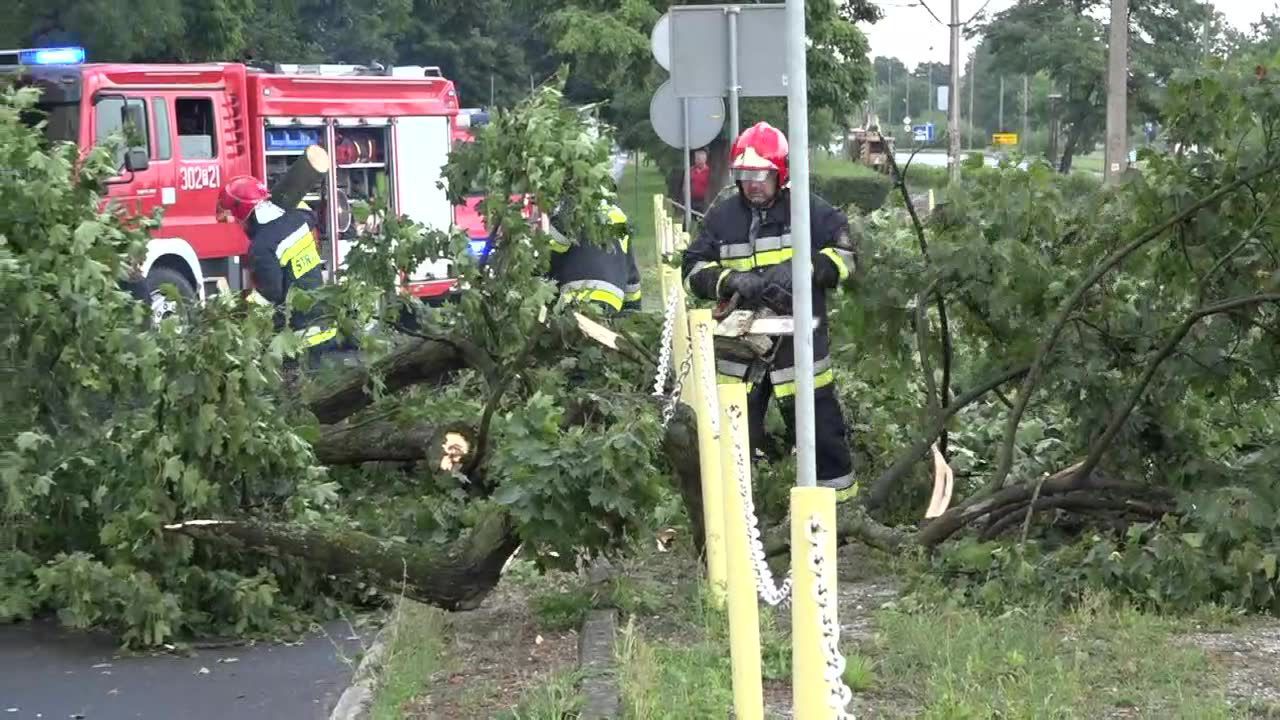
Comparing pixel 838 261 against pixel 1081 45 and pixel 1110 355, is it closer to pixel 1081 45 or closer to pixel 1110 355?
pixel 1110 355

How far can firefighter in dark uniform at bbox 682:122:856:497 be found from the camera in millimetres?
7977

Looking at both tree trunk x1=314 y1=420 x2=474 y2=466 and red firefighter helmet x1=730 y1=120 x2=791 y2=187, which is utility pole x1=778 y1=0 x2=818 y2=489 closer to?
tree trunk x1=314 y1=420 x2=474 y2=466

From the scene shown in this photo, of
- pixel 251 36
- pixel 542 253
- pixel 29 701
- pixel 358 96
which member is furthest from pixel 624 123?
pixel 29 701

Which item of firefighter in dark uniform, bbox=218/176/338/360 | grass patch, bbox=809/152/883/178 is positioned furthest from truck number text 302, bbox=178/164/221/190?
grass patch, bbox=809/152/883/178

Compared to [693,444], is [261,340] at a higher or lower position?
higher

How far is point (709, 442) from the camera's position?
6.33 metres

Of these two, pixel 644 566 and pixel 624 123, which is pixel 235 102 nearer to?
pixel 644 566

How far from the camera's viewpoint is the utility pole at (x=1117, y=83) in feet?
85.4

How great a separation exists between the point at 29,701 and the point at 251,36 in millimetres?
→ 29917

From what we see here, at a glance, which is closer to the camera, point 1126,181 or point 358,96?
point 1126,181

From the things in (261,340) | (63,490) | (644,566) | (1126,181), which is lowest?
(644,566)

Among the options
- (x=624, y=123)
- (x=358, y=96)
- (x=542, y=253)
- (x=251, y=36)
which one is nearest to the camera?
(x=542, y=253)

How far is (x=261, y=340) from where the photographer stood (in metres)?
6.69

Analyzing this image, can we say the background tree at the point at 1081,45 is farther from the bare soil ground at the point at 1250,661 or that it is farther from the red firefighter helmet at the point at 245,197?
the bare soil ground at the point at 1250,661
